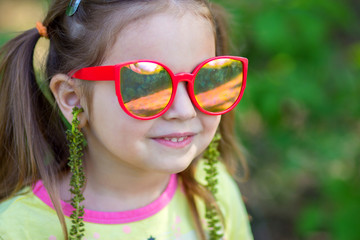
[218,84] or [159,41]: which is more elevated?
[159,41]

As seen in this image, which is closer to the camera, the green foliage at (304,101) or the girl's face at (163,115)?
the girl's face at (163,115)

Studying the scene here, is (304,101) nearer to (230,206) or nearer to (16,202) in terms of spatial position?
(230,206)

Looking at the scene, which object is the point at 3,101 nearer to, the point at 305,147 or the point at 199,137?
the point at 199,137

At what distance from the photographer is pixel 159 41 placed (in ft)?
4.56

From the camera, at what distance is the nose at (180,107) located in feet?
4.69

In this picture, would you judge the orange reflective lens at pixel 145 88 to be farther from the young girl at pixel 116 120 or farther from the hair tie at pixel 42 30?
the hair tie at pixel 42 30

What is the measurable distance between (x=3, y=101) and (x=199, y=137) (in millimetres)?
729

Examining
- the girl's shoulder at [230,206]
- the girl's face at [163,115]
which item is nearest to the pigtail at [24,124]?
the girl's face at [163,115]

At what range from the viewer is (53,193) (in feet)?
5.13

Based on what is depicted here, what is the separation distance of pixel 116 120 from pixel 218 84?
1.16 ft

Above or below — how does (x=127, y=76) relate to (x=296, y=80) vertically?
above

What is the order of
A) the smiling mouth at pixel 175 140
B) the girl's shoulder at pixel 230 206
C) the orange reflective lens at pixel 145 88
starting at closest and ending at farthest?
1. the orange reflective lens at pixel 145 88
2. the smiling mouth at pixel 175 140
3. the girl's shoulder at pixel 230 206

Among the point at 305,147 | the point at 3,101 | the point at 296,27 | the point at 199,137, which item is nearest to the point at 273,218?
the point at 305,147

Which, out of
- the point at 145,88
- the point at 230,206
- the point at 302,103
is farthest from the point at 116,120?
the point at 302,103
